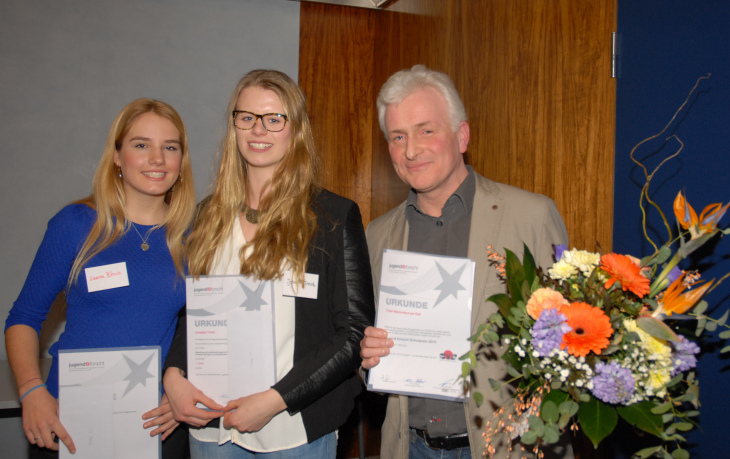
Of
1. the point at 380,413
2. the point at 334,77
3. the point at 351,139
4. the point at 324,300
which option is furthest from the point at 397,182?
the point at 324,300

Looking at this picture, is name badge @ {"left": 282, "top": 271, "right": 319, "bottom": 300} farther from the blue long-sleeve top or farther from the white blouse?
the blue long-sleeve top

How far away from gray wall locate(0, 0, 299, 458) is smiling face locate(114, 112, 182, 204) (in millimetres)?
1926

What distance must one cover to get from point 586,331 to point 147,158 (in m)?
1.77

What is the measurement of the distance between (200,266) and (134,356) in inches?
15.7

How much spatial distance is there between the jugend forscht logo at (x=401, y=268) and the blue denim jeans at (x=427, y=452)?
2.06 ft

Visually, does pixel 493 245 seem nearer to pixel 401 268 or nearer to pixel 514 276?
pixel 401 268

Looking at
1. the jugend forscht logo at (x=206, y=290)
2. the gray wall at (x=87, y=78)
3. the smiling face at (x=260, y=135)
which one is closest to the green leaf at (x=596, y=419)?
the jugend forscht logo at (x=206, y=290)

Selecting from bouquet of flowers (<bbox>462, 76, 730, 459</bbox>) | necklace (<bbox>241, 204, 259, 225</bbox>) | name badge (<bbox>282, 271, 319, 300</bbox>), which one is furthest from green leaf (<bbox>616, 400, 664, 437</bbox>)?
necklace (<bbox>241, 204, 259, 225</bbox>)

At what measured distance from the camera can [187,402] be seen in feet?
5.75

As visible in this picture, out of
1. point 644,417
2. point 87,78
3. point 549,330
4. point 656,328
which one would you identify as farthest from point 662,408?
point 87,78

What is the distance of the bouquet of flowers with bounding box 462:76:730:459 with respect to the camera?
1.09 metres

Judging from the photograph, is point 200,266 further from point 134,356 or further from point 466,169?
point 466,169

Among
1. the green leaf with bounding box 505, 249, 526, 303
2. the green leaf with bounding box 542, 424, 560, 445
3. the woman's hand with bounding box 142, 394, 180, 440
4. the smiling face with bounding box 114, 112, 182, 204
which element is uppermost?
the smiling face with bounding box 114, 112, 182, 204

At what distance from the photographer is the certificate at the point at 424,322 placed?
5.60 feet
